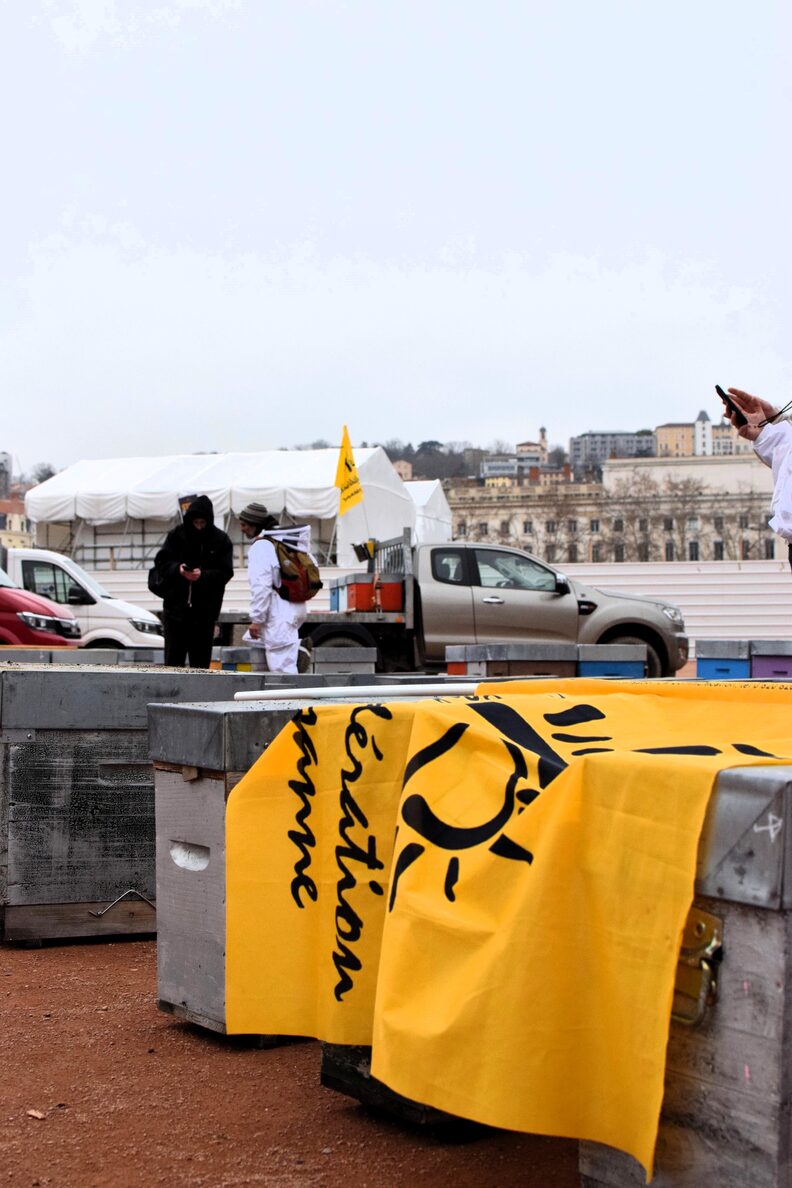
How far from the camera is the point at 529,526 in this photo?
357ft

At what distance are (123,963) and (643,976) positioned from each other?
10.7 ft

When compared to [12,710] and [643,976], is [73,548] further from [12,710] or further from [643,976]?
[643,976]

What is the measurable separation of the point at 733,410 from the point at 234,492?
32020mm

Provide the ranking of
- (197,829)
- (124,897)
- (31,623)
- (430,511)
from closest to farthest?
(197,829) → (124,897) → (31,623) → (430,511)

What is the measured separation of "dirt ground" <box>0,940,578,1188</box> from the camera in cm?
318

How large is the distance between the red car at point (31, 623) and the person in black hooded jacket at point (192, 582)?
8466 millimetres

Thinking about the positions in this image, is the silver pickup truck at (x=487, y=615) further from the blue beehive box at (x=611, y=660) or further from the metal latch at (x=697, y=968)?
the metal latch at (x=697, y=968)

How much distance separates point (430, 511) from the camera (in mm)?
46969

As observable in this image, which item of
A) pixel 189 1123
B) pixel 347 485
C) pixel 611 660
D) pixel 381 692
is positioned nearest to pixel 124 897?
pixel 381 692

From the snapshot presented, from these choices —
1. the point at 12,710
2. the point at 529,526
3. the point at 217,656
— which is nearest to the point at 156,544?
the point at 217,656

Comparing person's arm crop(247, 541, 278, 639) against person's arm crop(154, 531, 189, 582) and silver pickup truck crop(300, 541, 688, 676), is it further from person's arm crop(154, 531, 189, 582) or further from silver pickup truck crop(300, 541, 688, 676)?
silver pickup truck crop(300, 541, 688, 676)

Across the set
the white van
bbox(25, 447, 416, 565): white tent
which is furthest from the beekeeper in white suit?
bbox(25, 447, 416, 565): white tent

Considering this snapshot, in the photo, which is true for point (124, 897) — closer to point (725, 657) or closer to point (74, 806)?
point (74, 806)

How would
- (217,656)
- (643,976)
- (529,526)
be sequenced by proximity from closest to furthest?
(643,976) → (217,656) → (529,526)
